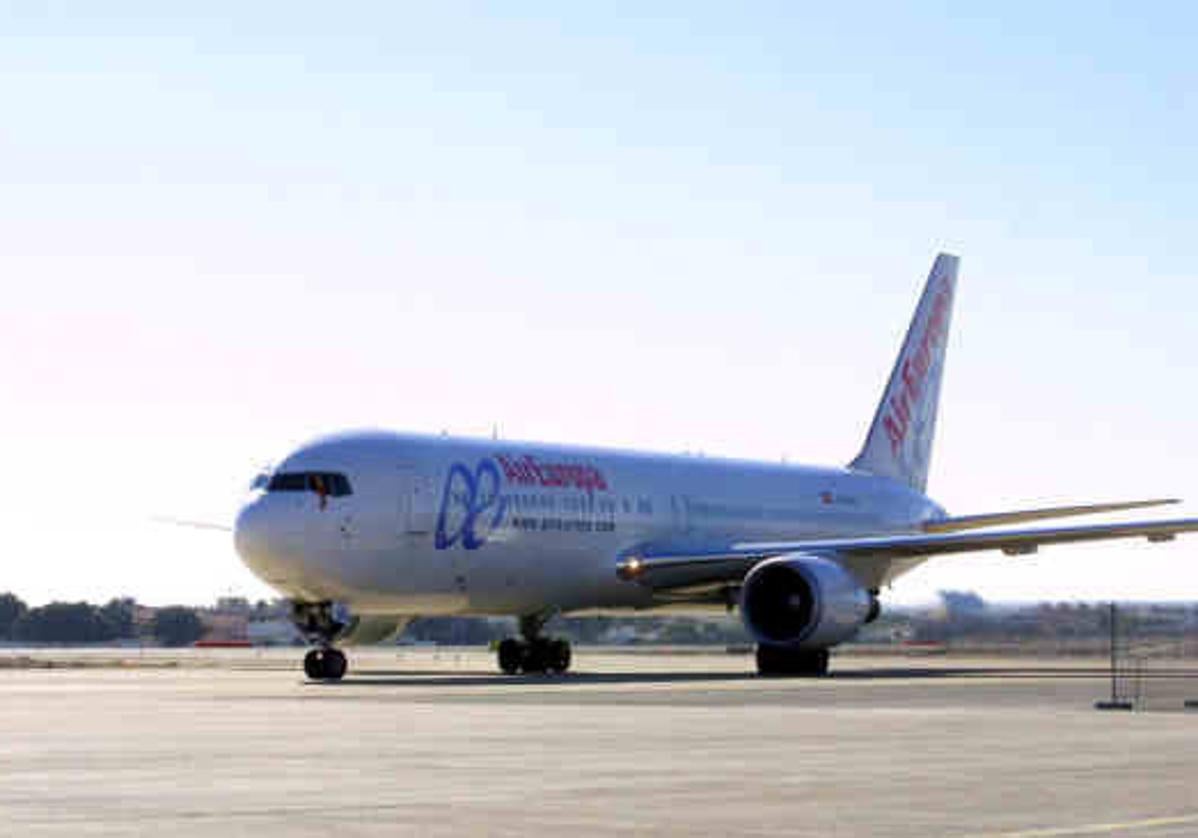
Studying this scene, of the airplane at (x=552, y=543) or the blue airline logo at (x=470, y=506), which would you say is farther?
the blue airline logo at (x=470, y=506)

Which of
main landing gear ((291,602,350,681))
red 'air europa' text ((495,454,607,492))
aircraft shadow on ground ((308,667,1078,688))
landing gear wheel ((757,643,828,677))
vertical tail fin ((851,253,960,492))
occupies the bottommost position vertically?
aircraft shadow on ground ((308,667,1078,688))

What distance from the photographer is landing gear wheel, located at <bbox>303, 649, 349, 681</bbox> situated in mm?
36969

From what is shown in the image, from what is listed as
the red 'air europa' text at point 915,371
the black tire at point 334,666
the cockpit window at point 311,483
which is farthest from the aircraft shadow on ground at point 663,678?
the red 'air europa' text at point 915,371

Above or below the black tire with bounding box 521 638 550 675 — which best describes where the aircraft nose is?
above

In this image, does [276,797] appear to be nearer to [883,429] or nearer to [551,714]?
[551,714]

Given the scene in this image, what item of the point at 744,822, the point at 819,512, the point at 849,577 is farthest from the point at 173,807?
the point at 819,512

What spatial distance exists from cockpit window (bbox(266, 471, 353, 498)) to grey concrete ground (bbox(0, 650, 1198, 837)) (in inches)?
407

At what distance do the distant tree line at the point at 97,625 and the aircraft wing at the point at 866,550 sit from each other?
7833 cm

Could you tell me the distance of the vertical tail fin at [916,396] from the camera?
55.4 meters

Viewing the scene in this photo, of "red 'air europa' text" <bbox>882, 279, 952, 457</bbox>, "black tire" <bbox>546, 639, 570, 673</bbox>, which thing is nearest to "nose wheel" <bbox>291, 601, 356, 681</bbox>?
"black tire" <bbox>546, 639, 570, 673</bbox>

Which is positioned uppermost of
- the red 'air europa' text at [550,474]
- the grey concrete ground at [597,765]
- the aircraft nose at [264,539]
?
the red 'air europa' text at [550,474]

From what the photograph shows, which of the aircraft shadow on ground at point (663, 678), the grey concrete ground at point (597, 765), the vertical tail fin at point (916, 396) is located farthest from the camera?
the vertical tail fin at point (916, 396)

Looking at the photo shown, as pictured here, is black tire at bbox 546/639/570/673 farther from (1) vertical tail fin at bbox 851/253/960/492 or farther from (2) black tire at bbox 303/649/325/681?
(1) vertical tail fin at bbox 851/253/960/492

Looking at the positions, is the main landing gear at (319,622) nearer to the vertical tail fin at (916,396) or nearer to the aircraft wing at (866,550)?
the aircraft wing at (866,550)
